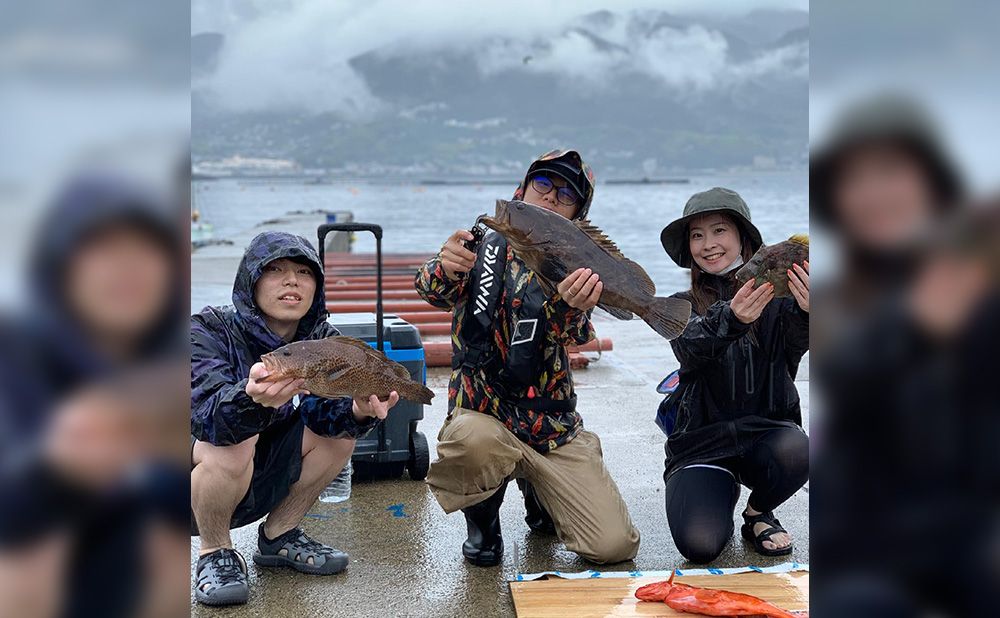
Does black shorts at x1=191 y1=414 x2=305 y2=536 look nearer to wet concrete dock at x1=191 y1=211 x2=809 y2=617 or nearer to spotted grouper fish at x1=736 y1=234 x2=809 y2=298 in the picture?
wet concrete dock at x1=191 y1=211 x2=809 y2=617

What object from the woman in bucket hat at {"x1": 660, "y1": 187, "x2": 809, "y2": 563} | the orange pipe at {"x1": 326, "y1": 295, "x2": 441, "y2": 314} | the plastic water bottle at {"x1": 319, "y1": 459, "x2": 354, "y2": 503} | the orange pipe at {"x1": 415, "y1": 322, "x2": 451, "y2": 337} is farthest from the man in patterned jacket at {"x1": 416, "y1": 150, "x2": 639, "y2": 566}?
the orange pipe at {"x1": 326, "y1": 295, "x2": 441, "y2": 314}

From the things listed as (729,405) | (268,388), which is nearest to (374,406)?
(268,388)

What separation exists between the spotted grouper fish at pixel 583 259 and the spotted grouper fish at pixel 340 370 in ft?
2.49

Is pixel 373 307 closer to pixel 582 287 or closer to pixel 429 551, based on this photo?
pixel 429 551

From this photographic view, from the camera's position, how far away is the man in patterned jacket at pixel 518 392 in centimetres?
447

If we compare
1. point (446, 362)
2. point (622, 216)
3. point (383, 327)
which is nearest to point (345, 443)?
point (383, 327)

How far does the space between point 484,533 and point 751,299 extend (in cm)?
169

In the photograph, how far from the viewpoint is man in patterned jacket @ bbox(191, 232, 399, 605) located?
390 cm
